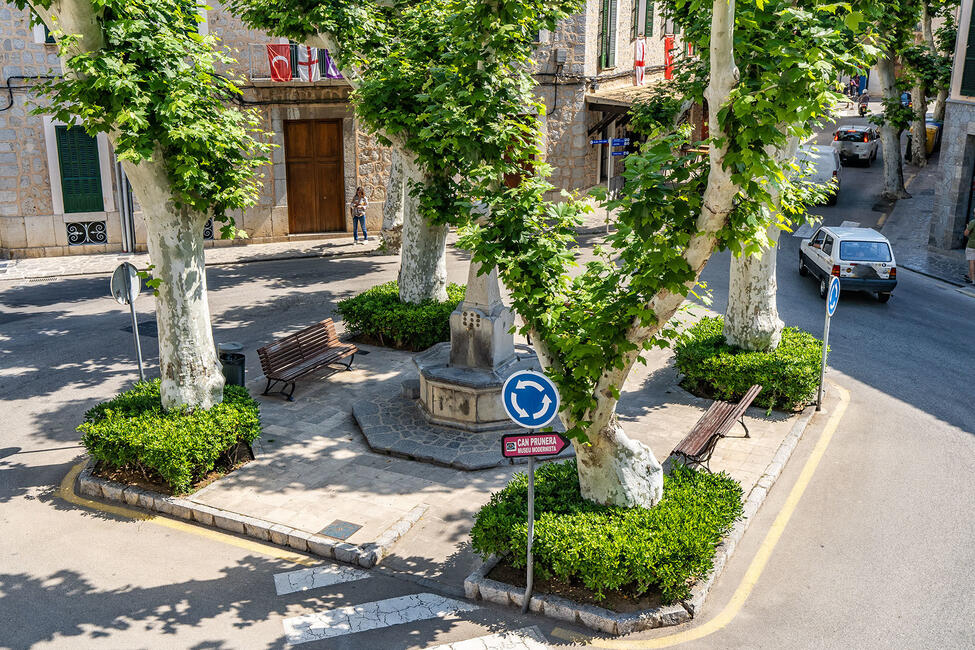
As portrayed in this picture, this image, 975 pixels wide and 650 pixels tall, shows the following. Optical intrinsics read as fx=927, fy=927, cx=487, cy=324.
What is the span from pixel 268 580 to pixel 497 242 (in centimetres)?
407

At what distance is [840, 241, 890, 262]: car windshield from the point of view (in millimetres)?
19531

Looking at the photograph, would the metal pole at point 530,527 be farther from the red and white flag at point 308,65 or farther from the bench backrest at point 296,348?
the red and white flag at point 308,65

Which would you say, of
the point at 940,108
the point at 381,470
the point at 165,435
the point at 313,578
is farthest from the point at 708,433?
the point at 940,108

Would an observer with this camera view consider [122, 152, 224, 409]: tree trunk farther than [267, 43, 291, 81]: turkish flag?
No

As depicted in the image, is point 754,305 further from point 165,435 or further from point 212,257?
point 212,257

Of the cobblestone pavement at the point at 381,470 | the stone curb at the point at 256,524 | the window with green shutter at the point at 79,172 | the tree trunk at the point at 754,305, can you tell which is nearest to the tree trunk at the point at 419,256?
the cobblestone pavement at the point at 381,470

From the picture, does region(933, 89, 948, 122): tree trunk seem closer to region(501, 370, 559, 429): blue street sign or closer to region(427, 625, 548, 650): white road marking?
region(501, 370, 559, 429): blue street sign

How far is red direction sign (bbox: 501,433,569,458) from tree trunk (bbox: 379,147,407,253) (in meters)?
15.5

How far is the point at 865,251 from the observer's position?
64.7 ft

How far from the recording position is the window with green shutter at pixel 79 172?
23141 mm

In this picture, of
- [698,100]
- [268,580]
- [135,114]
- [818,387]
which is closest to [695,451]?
[818,387]

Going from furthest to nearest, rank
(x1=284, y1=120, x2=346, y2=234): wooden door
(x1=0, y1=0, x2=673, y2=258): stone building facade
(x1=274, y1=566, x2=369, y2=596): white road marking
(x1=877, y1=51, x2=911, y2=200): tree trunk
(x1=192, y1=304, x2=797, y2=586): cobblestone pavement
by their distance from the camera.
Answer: (x1=877, y1=51, x2=911, y2=200): tree trunk, (x1=284, y1=120, x2=346, y2=234): wooden door, (x1=0, y1=0, x2=673, y2=258): stone building facade, (x1=192, y1=304, x2=797, y2=586): cobblestone pavement, (x1=274, y1=566, x2=369, y2=596): white road marking

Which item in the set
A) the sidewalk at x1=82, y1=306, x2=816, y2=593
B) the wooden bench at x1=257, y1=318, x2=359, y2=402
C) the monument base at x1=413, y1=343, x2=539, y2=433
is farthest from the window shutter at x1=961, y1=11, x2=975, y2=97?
the wooden bench at x1=257, y1=318, x2=359, y2=402

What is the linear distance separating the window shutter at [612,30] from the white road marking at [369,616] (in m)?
24.4
